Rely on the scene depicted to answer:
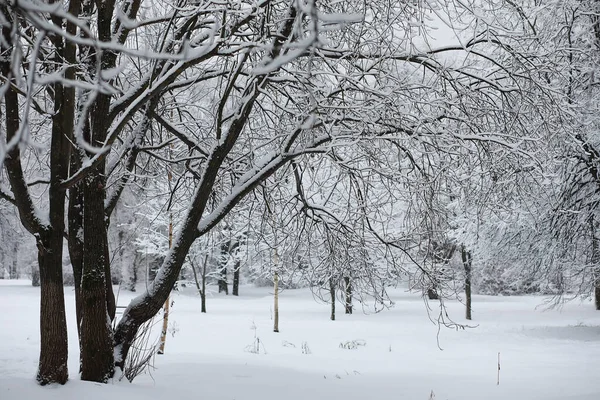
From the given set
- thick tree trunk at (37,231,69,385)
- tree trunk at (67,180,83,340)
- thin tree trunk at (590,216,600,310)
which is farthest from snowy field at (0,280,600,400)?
thin tree trunk at (590,216,600,310)

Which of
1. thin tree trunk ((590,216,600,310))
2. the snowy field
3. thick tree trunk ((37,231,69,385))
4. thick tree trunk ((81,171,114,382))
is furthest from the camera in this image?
thin tree trunk ((590,216,600,310))

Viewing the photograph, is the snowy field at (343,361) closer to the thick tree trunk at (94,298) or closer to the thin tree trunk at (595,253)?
the thick tree trunk at (94,298)

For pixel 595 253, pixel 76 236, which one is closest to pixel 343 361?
pixel 595 253

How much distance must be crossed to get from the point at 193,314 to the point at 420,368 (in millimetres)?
12897

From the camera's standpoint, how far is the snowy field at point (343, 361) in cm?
560

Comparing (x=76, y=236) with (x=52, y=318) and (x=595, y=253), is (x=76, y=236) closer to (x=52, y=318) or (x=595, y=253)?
(x=52, y=318)

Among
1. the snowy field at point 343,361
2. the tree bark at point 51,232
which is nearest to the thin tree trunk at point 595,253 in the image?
the snowy field at point 343,361

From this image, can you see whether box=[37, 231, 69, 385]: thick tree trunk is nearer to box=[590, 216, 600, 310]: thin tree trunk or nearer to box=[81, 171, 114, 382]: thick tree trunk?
box=[81, 171, 114, 382]: thick tree trunk

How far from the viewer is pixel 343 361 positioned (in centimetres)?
989

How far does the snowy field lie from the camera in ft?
18.4

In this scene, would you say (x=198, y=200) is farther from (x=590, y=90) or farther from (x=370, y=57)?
(x=590, y=90)

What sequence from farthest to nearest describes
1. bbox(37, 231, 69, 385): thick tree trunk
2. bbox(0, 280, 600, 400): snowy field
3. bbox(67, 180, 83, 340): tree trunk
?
1. bbox(0, 280, 600, 400): snowy field
2. bbox(67, 180, 83, 340): tree trunk
3. bbox(37, 231, 69, 385): thick tree trunk

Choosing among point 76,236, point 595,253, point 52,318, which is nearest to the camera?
point 52,318

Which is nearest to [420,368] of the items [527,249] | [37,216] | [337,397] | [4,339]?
[337,397]
